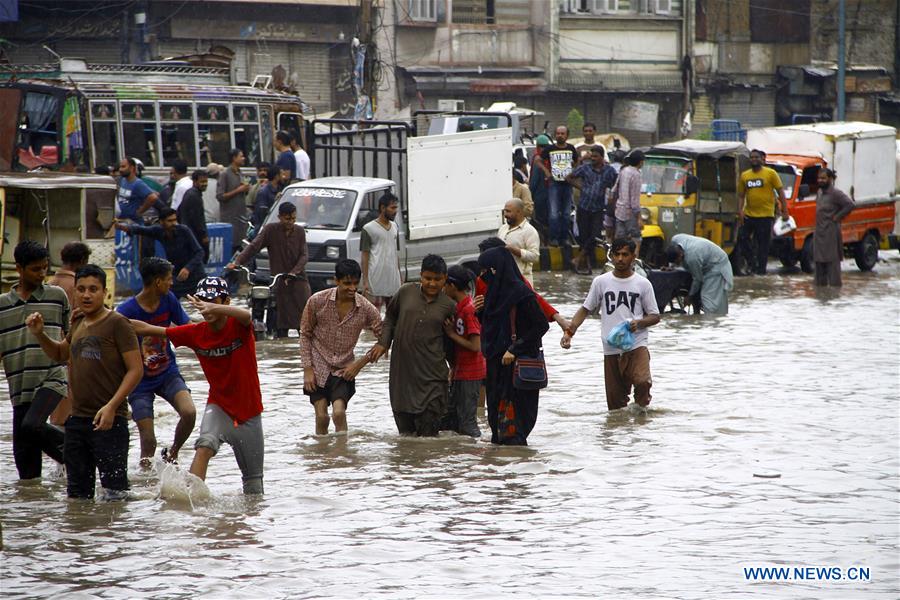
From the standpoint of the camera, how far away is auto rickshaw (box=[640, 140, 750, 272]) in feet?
73.2

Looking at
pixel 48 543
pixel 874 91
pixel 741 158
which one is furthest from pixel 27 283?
pixel 874 91

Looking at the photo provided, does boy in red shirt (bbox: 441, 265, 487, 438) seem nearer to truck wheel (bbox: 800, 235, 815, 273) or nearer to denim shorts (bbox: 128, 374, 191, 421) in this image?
denim shorts (bbox: 128, 374, 191, 421)

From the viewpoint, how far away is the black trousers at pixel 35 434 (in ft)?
27.7

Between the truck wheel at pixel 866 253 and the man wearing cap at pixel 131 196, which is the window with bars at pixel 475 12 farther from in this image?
the man wearing cap at pixel 131 196

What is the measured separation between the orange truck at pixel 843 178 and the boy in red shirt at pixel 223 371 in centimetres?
1729

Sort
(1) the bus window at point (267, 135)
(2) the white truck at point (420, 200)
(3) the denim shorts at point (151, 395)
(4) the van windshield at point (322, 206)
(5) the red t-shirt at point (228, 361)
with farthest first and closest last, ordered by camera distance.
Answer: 1. (1) the bus window at point (267, 135)
2. (4) the van windshield at point (322, 206)
3. (2) the white truck at point (420, 200)
4. (3) the denim shorts at point (151, 395)
5. (5) the red t-shirt at point (228, 361)

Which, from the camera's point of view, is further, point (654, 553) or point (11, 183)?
point (11, 183)

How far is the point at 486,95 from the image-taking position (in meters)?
41.7

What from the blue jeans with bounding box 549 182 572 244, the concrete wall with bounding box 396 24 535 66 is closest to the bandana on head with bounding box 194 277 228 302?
the blue jeans with bounding box 549 182 572 244

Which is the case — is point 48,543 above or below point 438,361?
below

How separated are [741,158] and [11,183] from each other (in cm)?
1299

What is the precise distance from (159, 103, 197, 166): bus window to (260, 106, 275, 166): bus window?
53.3 inches

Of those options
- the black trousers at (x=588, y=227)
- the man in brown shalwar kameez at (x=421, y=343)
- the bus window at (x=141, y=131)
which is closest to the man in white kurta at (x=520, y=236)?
the man in brown shalwar kameez at (x=421, y=343)

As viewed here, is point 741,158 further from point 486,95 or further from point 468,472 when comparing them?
point 486,95
